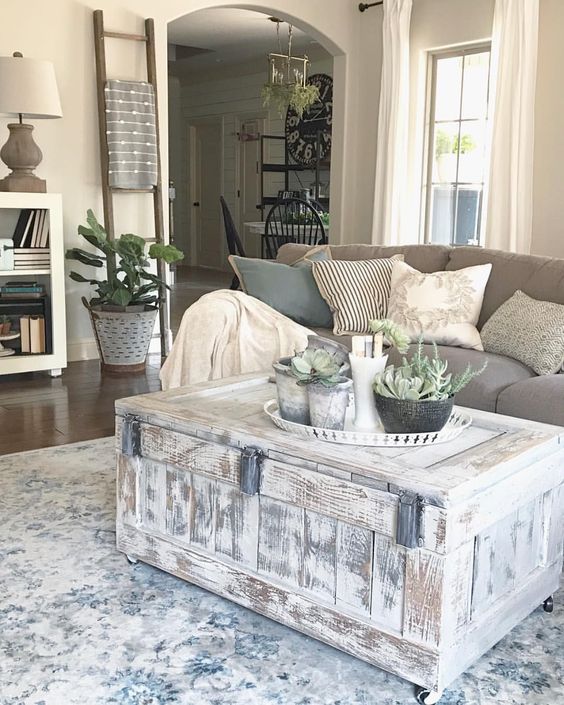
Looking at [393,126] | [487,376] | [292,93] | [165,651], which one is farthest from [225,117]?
[165,651]

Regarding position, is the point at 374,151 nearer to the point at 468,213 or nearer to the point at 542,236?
the point at 468,213

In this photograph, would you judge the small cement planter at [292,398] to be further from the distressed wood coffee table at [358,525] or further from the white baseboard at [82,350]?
the white baseboard at [82,350]

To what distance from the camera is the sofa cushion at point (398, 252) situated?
3812 mm

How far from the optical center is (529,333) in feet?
10.2

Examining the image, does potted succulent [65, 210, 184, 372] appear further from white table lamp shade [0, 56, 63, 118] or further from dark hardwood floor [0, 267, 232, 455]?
white table lamp shade [0, 56, 63, 118]

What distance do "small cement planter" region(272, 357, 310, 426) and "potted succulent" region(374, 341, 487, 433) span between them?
0.63ft

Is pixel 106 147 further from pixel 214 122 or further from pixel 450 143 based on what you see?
pixel 214 122

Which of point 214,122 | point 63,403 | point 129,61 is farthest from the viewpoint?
point 214,122

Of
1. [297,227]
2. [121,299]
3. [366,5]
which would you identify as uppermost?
[366,5]

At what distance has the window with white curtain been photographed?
554 centimetres

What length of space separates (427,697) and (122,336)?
3.59 m

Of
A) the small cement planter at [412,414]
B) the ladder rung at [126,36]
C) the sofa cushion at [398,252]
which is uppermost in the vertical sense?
the ladder rung at [126,36]

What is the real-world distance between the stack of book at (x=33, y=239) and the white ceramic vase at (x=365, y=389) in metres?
3.23

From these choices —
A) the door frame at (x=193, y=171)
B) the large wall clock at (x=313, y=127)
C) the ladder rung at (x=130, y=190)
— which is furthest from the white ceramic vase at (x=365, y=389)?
the door frame at (x=193, y=171)
